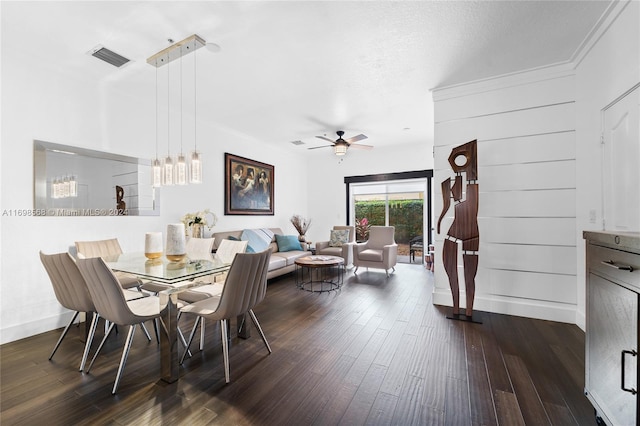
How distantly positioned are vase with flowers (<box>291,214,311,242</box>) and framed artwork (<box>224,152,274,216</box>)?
831mm

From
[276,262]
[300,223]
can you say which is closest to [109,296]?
[276,262]

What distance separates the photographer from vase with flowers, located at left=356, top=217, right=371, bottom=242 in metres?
7.44

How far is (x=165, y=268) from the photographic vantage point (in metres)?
2.31

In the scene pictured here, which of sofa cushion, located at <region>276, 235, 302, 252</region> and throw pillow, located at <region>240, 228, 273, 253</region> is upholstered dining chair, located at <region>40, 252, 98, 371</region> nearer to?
throw pillow, located at <region>240, 228, 273, 253</region>

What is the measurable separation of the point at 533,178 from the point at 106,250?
16.4 ft

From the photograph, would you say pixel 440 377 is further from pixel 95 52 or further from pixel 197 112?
pixel 197 112

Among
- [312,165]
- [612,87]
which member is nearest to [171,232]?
[612,87]

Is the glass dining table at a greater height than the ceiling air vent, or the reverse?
the ceiling air vent

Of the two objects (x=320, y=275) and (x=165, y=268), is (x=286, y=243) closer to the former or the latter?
(x=320, y=275)

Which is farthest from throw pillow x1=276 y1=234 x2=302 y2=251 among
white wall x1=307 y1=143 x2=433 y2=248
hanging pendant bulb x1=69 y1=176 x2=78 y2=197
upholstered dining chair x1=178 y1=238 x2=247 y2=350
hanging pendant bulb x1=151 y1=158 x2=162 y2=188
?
hanging pendant bulb x1=69 y1=176 x2=78 y2=197

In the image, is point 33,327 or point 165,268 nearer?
point 165,268

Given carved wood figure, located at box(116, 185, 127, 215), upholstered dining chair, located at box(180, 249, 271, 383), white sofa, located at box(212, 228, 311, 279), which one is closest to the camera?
upholstered dining chair, located at box(180, 249, 271, 383)

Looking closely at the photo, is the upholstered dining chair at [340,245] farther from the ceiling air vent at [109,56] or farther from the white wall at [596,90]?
the ceiling air vent at [109,56]

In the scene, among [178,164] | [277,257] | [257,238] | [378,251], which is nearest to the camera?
[178,164]
